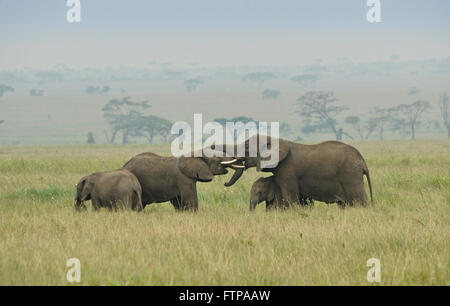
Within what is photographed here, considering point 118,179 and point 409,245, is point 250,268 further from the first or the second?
point 118,179

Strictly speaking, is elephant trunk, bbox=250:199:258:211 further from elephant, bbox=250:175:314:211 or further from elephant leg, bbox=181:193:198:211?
elephant leg, bbox=181:193:198:211

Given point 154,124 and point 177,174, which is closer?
point 177,174

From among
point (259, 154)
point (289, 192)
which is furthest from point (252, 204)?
point (259, 154)

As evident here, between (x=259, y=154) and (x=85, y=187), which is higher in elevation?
(x=259, y=154)

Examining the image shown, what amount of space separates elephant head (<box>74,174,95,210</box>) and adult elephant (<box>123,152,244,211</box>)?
798 millimetres

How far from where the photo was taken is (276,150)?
42.3 ft

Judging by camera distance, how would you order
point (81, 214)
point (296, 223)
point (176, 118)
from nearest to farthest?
1. point (296, 223)
2. point (81, 214)
3. point (176, 118)

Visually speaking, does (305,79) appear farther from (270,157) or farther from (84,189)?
(84,189)

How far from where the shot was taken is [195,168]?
1277cm

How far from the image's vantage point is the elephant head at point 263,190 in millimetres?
13078

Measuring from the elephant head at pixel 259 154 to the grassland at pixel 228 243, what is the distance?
0.84 meters

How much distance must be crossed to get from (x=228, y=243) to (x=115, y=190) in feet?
10.7
